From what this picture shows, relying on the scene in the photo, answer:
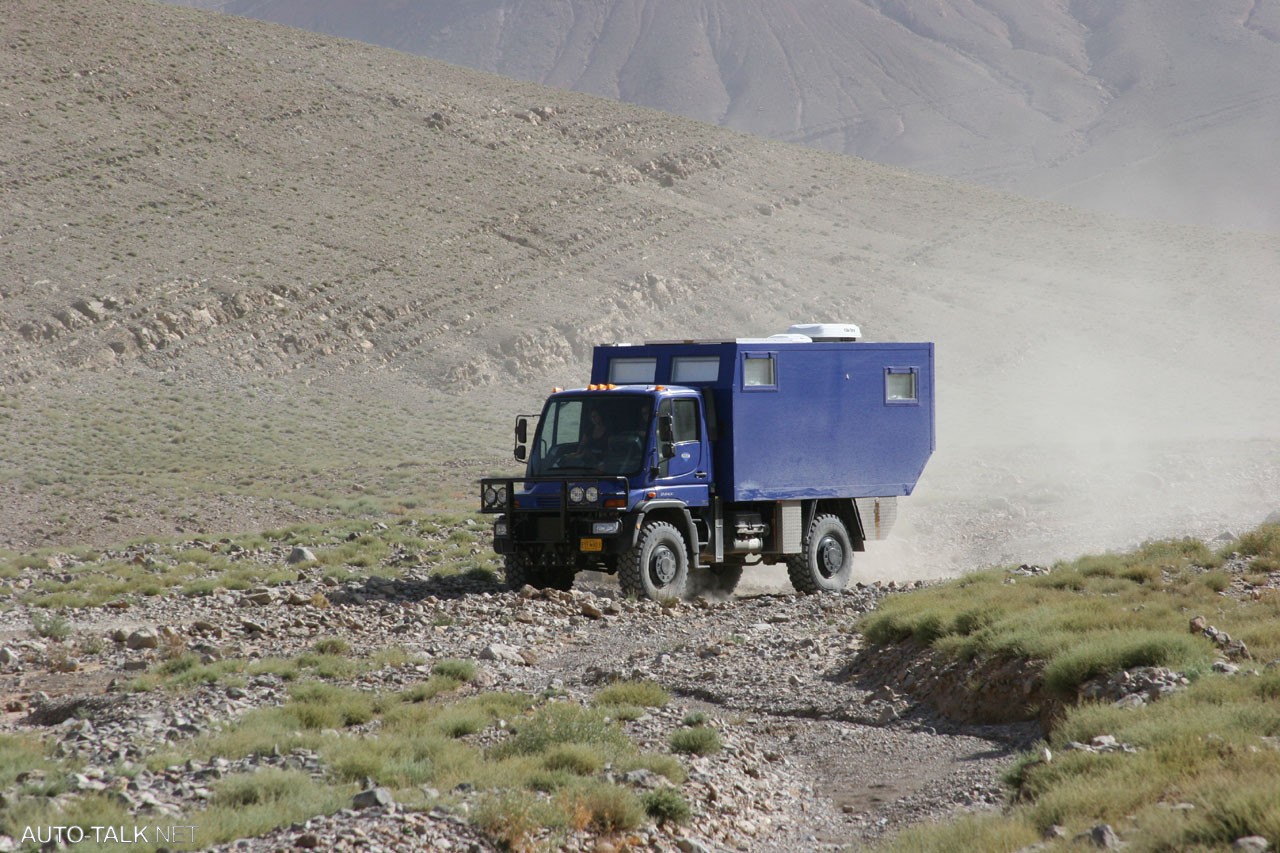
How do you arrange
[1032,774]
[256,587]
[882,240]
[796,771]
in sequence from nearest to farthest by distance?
[1032,774], [796,771], [256,587], [882,240]

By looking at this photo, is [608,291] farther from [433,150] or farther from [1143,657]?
[1143,657]

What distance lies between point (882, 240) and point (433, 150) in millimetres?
24427

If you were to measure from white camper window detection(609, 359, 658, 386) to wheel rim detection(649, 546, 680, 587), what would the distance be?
7.66 ft

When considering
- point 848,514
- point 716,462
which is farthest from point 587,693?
point 848,514

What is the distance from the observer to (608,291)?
62.0 m

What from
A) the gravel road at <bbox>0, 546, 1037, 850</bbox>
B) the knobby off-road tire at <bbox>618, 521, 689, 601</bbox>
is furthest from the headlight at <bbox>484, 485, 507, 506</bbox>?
the knobby off-road tire at <bbox>618, 521, 689, 601</bbox>

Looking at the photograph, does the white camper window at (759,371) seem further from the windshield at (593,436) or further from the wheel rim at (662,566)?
the wheel rim at (662,566)

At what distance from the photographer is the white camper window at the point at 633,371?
61.2 feet

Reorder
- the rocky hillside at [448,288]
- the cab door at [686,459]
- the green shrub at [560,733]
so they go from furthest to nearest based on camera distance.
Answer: the rocky hillside at [448,288] → the cab door at [686,459] → the green shrub at [560,733]

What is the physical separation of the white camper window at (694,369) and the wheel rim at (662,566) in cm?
233

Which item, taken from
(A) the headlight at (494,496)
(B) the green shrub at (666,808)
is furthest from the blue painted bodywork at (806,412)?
(B) the green shrub at (666,808)

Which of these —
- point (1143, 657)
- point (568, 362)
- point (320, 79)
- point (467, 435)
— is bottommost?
point (1143, 657)

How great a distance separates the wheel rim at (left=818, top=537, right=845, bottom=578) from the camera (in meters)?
19.9

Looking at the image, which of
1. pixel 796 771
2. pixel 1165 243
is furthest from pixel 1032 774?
pixel 1165 243
